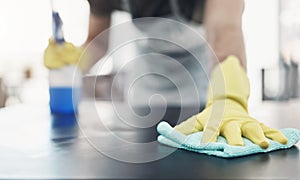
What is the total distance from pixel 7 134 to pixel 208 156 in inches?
19.0

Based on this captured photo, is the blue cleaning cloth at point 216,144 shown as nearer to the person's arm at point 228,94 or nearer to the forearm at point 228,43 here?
the person's arm at point 228,94

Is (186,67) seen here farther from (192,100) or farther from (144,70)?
(192,100)

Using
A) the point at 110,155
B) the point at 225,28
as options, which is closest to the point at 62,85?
the point at 225,28

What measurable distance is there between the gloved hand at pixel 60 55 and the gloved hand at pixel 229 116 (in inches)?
19.8

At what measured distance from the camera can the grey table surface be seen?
20.7 inches

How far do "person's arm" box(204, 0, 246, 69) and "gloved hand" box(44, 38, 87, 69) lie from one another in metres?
0.40

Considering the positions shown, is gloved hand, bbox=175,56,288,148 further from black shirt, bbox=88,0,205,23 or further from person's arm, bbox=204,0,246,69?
black shirt, bbox=88,0,205,23

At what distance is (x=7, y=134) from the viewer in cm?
87

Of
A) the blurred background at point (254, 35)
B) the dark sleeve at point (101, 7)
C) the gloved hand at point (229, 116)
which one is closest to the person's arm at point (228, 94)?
the gloved hand at point (229, 116)

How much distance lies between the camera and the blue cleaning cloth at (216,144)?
62cm

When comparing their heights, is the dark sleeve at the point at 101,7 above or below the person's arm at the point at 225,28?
above

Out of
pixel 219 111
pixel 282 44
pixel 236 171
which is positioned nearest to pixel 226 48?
pixel 219 111

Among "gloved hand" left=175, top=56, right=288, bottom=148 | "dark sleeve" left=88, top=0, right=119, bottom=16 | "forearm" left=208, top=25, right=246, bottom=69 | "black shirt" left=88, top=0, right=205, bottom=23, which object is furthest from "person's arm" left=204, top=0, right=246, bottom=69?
"dark sleeve" left=88, top=0, right=119, bottom=16

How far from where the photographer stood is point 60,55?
3.90 feet
